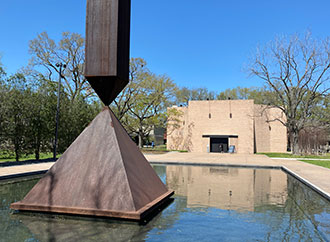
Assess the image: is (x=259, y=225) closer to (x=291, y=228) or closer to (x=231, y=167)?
(x=291, y=228)

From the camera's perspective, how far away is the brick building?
32906mm

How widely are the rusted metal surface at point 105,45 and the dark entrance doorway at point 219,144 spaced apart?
29.0m

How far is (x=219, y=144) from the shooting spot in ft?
111

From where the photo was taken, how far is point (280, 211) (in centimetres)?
591

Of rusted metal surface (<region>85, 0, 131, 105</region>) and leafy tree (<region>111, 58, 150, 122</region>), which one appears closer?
rusted metal surface (<region>85, 0, 131, 105</region>)

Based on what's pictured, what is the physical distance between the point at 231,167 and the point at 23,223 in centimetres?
1288

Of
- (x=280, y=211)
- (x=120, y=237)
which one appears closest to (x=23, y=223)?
(x=120, y=237)

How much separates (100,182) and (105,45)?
3030 millimetres

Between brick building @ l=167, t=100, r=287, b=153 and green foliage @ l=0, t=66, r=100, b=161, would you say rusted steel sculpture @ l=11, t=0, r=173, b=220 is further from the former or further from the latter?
brick building @ l=167, t=100, r=287, b=153

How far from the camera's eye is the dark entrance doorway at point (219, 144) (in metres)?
33.7

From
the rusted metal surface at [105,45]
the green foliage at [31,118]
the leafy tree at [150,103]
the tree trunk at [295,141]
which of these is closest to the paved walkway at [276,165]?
the green foliage at [31,118]

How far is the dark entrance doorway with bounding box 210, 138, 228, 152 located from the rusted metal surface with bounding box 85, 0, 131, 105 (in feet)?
95.1

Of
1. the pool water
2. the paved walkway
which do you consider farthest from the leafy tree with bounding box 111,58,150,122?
the pool water

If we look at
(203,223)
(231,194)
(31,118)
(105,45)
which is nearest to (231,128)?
(31,118)
